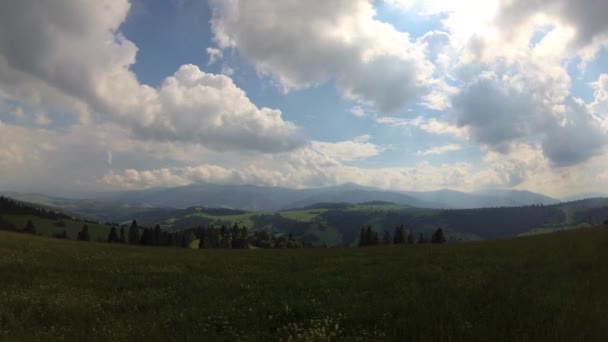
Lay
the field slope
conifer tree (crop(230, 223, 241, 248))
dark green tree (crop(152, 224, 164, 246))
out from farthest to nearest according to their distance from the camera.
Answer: conifer tree (crop(230, 223, 241, 248))
dark green tree (crop(152, 224, 164, 246))
the field slope

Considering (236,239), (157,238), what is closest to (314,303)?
(157,238)

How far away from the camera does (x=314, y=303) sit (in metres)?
10.2

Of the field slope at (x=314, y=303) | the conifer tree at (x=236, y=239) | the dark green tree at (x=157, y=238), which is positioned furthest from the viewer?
the conifer tree at (x=236, y=239)

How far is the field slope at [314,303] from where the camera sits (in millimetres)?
7582

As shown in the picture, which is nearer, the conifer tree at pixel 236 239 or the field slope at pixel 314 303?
the field slope at pixel 314 303

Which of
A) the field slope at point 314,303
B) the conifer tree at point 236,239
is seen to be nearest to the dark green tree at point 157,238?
the conifer tree at point 236,239

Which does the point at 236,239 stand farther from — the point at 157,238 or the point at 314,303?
the point at 314,303

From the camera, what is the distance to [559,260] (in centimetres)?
1705

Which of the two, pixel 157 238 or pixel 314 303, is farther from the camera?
pixel 157 238

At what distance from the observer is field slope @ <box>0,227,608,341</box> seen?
7582 mm

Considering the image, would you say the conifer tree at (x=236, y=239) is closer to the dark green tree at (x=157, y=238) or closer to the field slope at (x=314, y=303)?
the dark green tree at (x=157, y=238)

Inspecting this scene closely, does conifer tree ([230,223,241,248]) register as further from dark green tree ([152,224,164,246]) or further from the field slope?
the field slope

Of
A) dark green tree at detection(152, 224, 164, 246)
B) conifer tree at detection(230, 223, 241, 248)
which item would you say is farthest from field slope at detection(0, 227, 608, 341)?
conifer tree at detection(230, 223, 241, 248)

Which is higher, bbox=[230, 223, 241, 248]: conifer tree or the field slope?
the field slope
